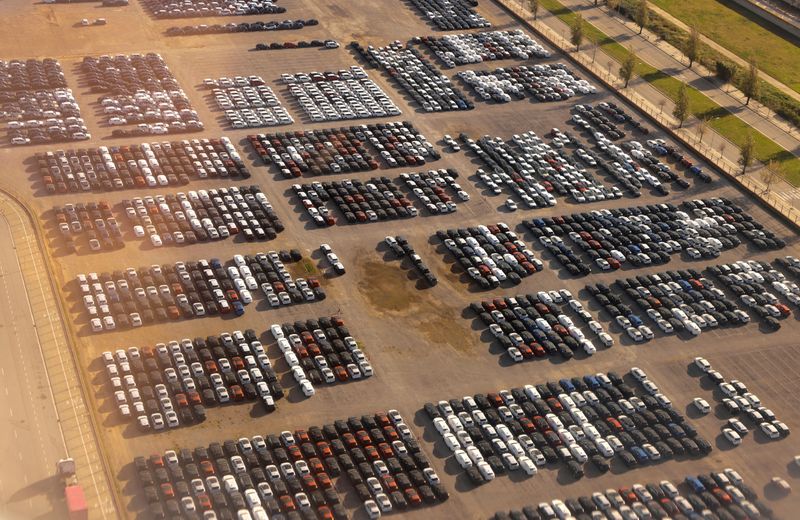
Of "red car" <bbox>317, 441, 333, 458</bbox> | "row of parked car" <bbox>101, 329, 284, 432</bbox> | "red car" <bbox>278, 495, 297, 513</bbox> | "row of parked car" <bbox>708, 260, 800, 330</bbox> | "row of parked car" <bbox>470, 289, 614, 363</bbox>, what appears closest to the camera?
"red car" <bbox>278, 495, 297, 513</bbox>

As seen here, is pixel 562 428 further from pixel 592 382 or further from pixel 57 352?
pixel 57 352

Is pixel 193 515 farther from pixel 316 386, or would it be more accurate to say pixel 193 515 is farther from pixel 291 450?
pixel 316 386

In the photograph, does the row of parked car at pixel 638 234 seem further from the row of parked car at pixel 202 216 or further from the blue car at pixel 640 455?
the row of parked car at pixel 202 216

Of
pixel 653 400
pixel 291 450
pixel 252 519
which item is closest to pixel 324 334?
pixel 291 450

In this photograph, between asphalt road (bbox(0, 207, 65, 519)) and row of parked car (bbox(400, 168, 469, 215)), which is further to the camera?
row of parked car (bbox(400, 168, 469, 215))

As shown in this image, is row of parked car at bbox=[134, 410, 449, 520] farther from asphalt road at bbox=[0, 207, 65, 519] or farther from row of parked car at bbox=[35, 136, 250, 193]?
row of parked car at bbox=[35, 136, 250, 193]

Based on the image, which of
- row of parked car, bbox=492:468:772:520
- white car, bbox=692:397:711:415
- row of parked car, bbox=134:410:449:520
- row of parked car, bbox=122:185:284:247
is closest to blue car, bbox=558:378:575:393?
white car, bbox=692:397:711:415

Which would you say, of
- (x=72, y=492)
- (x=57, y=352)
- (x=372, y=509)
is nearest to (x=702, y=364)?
(x=372, y=509)
